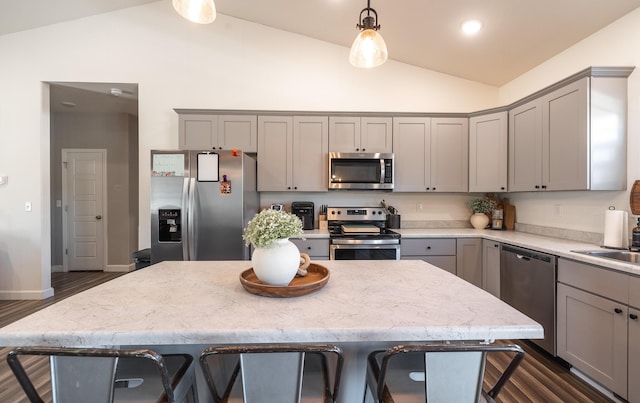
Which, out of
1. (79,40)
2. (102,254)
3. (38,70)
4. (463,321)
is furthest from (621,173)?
(102,254)

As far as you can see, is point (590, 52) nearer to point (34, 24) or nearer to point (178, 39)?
→ point (178, 39)

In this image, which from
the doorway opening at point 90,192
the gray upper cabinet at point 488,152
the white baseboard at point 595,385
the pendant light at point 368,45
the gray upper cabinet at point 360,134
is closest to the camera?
the pendant light at point 368,45

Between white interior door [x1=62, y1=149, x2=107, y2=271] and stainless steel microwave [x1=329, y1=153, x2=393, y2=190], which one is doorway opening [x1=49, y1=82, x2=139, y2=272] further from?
stainless steel microwave [x1=329, y1=153, x2=393, y2=190]

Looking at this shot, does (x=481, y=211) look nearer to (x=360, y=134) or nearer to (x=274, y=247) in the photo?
(x=360, y=134)

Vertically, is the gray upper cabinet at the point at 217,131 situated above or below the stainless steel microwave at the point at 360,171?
above

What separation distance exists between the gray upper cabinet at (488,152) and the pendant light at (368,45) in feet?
7.39

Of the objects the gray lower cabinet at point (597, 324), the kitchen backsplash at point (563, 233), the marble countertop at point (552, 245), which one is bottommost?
the gray lower cabinet at point (597, 324)

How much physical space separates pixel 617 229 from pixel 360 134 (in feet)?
7.87

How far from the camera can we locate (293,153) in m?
3.35

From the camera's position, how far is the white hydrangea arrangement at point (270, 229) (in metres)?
1.15

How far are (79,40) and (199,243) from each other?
9.87 ft

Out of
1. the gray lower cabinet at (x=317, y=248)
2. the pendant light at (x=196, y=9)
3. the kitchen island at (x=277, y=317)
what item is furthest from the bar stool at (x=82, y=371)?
the gray lower cabinet at (x=317, y=248)

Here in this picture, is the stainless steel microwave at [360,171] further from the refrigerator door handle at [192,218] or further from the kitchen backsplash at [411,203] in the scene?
the refrigerator door handle at [192,218]

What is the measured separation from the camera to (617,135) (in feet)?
7.34
